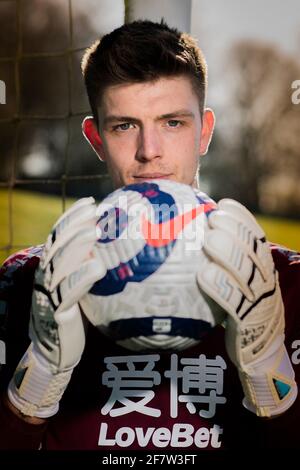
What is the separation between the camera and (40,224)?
3301 mm

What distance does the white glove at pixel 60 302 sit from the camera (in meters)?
0.83

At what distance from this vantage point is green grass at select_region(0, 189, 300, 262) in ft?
10.2

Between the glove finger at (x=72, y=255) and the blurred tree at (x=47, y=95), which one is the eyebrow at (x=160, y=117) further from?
the blurred tree at (x=47, y=95)

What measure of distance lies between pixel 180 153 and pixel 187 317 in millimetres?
380

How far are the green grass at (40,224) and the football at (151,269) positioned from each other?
6.59ft

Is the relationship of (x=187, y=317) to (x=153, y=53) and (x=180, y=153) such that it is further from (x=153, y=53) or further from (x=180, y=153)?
(x=153, y=53)

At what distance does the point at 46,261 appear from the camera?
853 millimetres

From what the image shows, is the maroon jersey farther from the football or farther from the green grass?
the green grass

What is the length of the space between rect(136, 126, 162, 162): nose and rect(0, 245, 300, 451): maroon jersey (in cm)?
26

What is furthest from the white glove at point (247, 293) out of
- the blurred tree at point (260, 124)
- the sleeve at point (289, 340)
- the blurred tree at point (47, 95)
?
the blurred tree at point (260, 124)

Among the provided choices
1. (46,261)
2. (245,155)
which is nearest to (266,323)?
(46,261)

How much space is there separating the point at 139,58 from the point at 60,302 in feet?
1.61

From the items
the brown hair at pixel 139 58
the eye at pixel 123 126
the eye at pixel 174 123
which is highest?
the brown hair at pixel 139 58

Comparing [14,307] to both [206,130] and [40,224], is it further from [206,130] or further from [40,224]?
[40,224]
